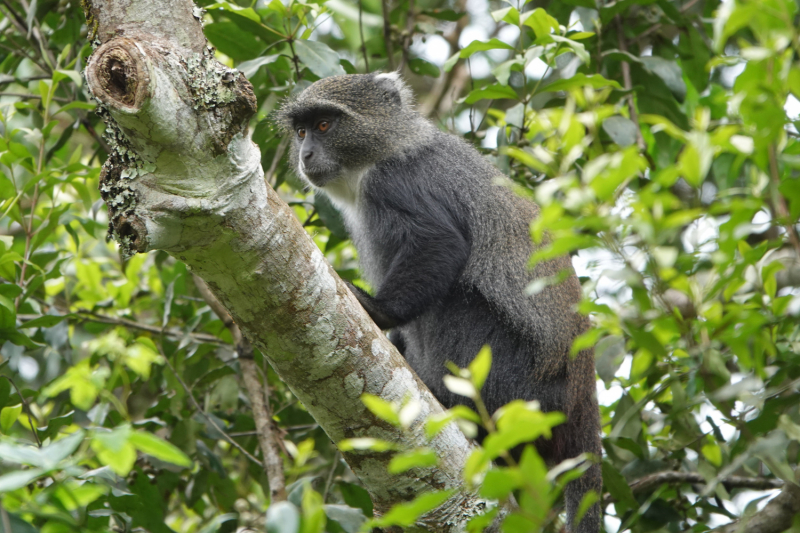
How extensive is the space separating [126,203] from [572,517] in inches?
114

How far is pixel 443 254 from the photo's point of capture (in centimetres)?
459

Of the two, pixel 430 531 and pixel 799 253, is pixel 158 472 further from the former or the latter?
pixel 799 253

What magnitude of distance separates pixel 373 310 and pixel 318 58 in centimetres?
167

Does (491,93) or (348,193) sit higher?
(491,93)

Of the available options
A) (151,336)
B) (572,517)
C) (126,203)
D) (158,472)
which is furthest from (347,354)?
(151,336)

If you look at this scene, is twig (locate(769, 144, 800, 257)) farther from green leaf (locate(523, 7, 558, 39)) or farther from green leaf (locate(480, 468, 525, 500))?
green leaf (locate(523, 7, 558, 39))

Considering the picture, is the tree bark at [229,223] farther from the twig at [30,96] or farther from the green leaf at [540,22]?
the twig at [30,96]

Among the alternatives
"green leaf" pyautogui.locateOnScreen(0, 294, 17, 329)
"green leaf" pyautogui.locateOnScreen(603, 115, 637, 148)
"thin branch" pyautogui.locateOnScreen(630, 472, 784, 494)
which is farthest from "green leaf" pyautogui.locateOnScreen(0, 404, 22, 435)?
"green leaf" pyautogui.locateOnScreen(603, 115, 637, 148)

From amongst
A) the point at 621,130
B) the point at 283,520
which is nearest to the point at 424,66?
the point at 621,130

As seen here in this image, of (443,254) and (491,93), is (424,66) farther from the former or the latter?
(443,254)

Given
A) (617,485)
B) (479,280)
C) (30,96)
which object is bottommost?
(617,485)

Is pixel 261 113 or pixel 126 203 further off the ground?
pixel 126 203

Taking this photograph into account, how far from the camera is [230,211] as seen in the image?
2.73 metres

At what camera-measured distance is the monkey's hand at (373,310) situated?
4195mm
